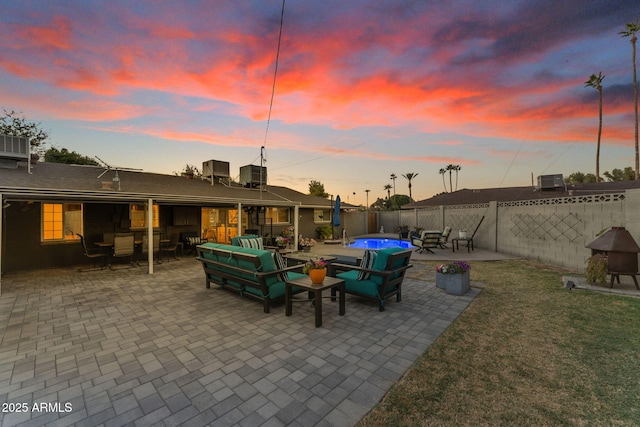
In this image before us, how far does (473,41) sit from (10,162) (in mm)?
15336

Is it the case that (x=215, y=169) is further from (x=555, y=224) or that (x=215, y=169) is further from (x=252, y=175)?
(x=555, y=224)

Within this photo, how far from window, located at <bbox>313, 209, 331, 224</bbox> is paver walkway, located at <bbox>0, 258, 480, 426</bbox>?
12164mm

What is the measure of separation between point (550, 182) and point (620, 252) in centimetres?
1047

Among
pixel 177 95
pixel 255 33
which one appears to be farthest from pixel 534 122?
pixel 177 95

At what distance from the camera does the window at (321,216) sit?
17455 millimetres

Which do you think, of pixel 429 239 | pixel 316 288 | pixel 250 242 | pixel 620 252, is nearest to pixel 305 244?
pixel 250 242

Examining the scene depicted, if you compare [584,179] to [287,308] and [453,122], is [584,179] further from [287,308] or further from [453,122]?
[287,308]

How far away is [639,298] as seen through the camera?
5023 mm

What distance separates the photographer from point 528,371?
2.71 metres

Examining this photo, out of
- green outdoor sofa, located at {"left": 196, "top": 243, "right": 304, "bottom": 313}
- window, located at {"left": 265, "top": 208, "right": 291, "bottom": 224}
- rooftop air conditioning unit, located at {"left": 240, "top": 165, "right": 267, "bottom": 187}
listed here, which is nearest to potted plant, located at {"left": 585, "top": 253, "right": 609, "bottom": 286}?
green outdoor sofa, located at {"left": 196, "top": 243, "right": 304, "bottom": 313}

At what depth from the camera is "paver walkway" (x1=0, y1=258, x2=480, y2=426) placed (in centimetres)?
215

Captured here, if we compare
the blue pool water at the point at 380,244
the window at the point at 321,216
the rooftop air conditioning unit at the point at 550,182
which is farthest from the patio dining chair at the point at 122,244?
the rooftop air conditioning unit at the point at 550,182

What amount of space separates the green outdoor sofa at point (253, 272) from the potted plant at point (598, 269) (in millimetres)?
7024

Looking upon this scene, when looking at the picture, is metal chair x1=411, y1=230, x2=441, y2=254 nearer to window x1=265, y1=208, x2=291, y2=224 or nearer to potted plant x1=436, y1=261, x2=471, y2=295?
potted plant x1=436, y1=261, x2=471, y2=295
